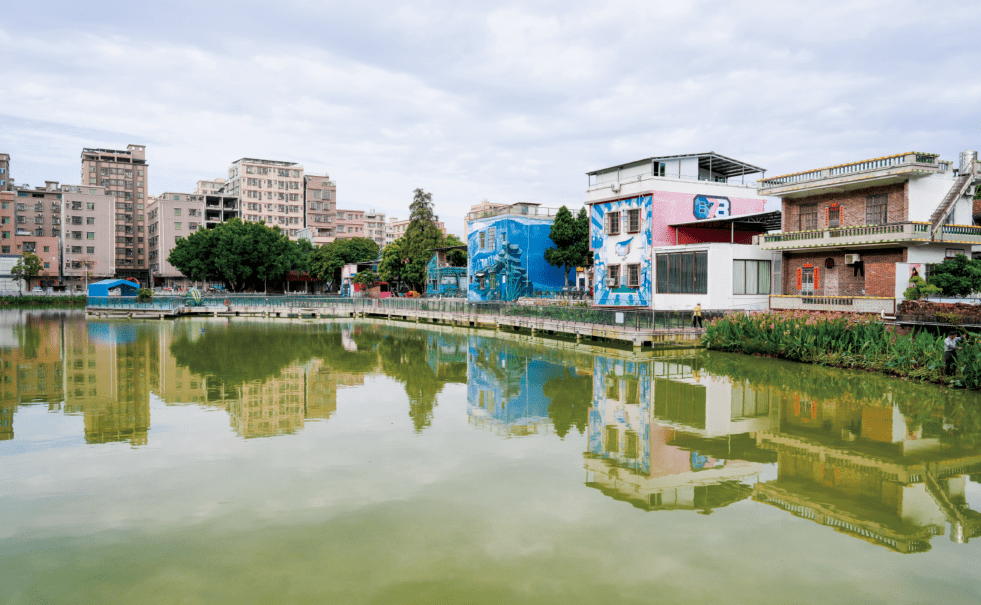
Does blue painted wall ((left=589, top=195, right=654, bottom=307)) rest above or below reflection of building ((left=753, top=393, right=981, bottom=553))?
above

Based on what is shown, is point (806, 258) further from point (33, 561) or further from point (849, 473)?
point (33, 561)

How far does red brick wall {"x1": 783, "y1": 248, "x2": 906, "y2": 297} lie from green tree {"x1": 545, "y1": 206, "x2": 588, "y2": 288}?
62.8 ft

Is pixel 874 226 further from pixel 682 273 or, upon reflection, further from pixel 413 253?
pixel 413 253

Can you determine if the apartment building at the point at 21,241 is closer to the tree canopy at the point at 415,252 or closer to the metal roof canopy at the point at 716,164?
the tree canopy at the point at 415,252

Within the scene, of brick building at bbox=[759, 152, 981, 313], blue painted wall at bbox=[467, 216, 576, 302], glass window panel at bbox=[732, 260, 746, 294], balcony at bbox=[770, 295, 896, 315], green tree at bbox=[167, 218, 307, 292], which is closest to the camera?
balcony at bbox=[770, 295, 896, 315]

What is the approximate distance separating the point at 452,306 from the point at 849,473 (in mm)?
37198

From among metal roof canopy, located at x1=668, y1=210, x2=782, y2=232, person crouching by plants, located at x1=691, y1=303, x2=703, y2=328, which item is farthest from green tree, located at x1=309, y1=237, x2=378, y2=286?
person crouching by plants, located at x1=691, y1=303, x2=703, y2=328

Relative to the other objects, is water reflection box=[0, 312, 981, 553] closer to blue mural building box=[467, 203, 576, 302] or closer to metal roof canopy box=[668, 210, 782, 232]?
metal roof canopy box=[668, 210, 782, 232]

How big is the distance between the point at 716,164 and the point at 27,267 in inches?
3491

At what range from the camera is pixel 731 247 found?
31812 mm

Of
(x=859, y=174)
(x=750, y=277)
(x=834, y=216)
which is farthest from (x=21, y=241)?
(x=859, y=174)

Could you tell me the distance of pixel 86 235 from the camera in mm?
95500

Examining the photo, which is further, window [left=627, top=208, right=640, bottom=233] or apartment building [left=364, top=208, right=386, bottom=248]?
apartment building [left=364, top=208, right=386, bottom=248]

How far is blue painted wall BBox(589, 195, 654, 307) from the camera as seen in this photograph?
35.8m
